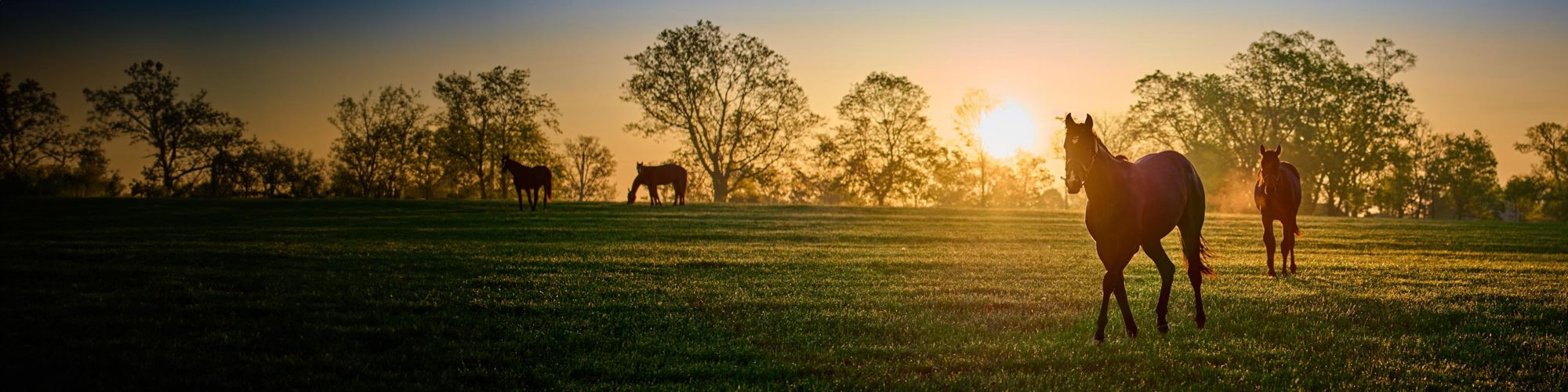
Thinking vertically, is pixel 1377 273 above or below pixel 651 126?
below

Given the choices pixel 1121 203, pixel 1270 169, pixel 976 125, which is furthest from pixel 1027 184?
pixel 1121 203

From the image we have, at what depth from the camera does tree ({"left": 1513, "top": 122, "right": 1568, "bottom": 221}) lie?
253 ft

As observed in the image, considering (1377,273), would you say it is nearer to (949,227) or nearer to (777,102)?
(949,227)

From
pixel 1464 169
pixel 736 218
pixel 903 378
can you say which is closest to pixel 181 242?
pixel 736 218

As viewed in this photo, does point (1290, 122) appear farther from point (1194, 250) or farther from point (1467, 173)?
point (1194, 250)

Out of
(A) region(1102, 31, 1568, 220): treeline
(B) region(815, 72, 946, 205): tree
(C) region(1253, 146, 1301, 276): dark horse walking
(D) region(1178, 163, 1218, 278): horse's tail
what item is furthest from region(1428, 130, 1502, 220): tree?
(D) region(1178, 163, 1218, 278): horse's tail

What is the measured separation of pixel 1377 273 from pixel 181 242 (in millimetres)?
25432

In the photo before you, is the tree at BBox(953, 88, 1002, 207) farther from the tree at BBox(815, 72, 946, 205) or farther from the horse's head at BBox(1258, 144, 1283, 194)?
the horse's head at BBox(1258, 144, 1283, 194)

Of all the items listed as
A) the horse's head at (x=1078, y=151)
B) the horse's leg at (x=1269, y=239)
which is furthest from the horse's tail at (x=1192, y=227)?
the horse's leg at (x=1269, y=239)

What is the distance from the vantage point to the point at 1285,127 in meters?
59.5

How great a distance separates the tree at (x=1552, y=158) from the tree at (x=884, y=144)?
5860 cm

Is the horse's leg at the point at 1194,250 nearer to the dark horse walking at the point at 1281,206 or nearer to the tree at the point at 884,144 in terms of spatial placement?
the dark horse walking at the point at 1281,206

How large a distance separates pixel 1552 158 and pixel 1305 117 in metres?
40.7

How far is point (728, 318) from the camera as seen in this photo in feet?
31.8
